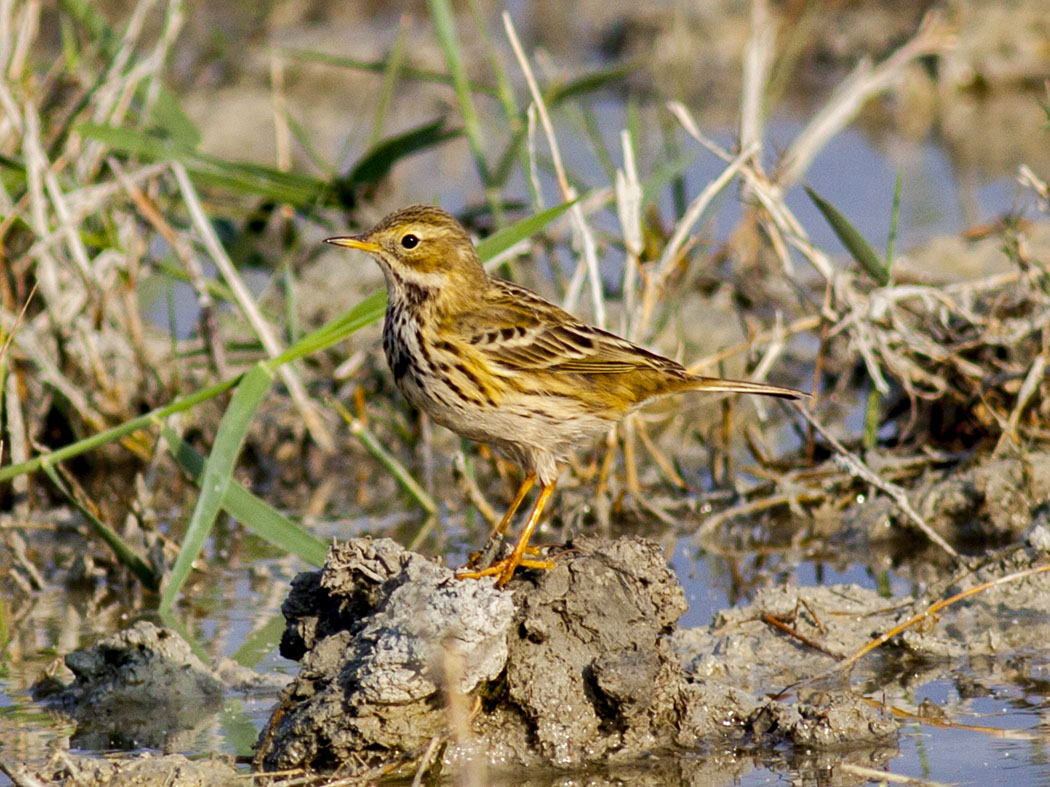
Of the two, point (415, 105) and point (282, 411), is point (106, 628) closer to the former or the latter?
point (282, 411)

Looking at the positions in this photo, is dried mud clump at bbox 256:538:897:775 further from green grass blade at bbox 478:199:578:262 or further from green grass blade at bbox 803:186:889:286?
green grass blade at bbox 803:186:889:286

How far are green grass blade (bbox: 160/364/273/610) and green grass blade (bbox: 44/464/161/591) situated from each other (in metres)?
0.35

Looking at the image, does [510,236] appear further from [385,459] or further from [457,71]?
[457,71]

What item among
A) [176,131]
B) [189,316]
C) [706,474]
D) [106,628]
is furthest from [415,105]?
[106,628]

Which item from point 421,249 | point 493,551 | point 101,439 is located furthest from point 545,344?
point 101,439

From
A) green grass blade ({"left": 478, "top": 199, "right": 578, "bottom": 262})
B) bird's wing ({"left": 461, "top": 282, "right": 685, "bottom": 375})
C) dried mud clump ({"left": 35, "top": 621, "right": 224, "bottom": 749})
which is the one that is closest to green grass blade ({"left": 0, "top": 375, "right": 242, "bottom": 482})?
dried mud clump ({"left": 35, "top": 621, "right": 224, "bottom": 749})

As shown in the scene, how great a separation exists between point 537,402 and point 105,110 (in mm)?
3452

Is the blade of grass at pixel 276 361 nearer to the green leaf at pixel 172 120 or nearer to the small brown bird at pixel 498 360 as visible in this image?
the small brown bird at pixel 498 360

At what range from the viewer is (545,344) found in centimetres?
596

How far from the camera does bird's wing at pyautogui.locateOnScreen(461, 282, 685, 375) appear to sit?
586cm

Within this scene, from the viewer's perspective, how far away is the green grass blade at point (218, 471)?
5758 mm

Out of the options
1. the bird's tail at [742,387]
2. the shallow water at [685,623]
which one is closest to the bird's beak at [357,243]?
the bird's tail at [742,387]

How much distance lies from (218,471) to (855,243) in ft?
9.26

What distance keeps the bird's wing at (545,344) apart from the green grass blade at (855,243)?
1.19m
